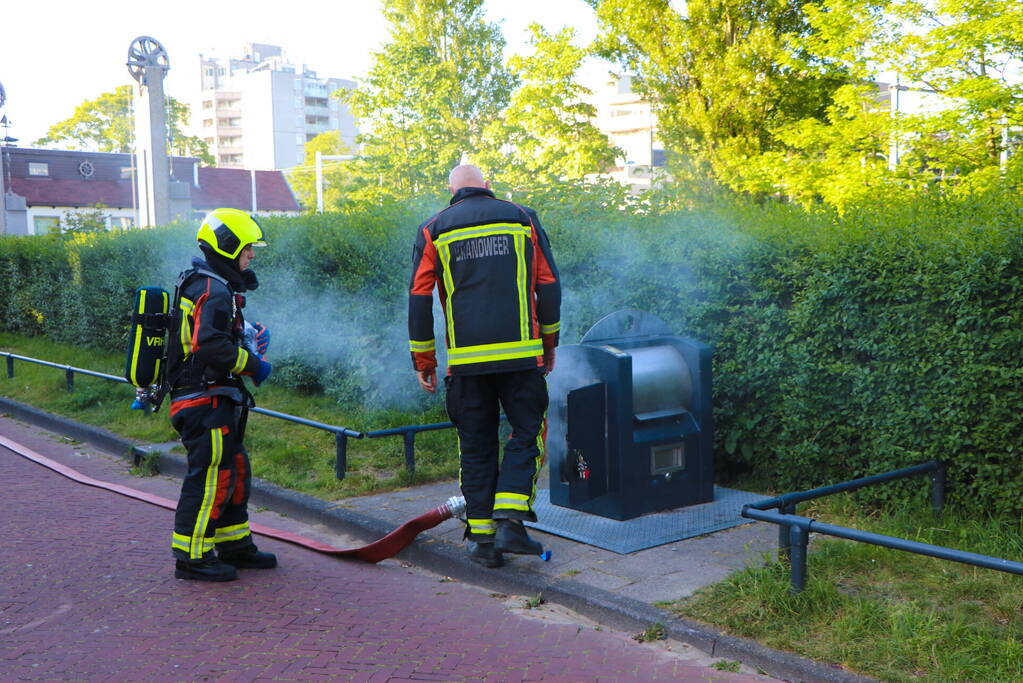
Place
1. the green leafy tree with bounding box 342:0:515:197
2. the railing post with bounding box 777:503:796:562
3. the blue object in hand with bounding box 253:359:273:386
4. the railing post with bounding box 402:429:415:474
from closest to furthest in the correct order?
the railing post with bounding box 777:503:796:562 < the blue object in hand with bounding box 253:359:273:386 < the railing post with bounding box 402:429:415:474 < the green leafy tree with bounding box 342:0:515:197

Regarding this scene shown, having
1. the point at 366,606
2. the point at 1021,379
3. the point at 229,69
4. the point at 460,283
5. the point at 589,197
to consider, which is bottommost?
the point at 366,606

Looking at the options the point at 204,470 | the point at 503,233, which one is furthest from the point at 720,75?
the point at 204,470

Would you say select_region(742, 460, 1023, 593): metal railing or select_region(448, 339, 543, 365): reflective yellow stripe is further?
select_region(448, 339, 543, 365): reflective yellow stripe

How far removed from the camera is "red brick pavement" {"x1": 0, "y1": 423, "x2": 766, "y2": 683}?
3.56m

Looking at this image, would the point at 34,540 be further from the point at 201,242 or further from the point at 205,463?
the point at 201,242

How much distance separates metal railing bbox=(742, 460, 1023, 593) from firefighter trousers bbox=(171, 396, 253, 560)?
2470 millimetres

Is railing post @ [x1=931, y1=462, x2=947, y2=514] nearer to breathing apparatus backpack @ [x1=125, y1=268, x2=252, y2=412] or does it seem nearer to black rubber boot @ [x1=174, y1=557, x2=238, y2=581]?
black rubber boot @ [x1=174, y1=557, x2=238, y2=581]

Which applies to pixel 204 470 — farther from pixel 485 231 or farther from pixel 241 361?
pixel 485 231

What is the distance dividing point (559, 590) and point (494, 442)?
83 centimetres

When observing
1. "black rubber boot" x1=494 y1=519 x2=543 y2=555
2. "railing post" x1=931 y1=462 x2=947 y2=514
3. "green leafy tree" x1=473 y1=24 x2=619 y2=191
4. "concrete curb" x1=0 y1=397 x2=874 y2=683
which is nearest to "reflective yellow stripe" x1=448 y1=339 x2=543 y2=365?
"black rubber boot" x1=494 y1=519 x2=543 y2=555

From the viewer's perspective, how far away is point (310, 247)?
28.7ft

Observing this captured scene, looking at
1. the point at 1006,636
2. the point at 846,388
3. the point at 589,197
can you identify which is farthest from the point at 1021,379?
the point at 589,197

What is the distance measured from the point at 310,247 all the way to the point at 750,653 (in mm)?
6241

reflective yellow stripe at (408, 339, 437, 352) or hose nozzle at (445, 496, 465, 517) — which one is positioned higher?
reflective yellow stripe at (408, 339, 437, 352)
